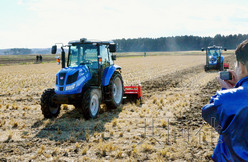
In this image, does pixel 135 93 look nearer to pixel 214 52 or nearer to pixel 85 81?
pixel 85 81

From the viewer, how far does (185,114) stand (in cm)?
806

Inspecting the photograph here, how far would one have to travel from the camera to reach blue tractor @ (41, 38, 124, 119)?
288 inches

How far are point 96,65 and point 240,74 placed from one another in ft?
22.7

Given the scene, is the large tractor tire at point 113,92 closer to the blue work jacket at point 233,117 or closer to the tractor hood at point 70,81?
the tractor hood at point 70,81

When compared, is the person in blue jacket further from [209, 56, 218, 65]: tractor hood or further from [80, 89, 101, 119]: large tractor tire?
[209, 56, 218, 65]: tractor hood

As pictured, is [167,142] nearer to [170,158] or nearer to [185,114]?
[170,158]

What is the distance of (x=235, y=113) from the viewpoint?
1.45 m

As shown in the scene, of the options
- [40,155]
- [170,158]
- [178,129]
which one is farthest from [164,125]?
[40,155]

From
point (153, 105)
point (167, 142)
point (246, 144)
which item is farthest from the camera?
point (153, 105)

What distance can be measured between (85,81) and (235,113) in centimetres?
661

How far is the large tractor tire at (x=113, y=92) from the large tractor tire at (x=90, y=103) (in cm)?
76

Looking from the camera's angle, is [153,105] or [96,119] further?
[153,105]

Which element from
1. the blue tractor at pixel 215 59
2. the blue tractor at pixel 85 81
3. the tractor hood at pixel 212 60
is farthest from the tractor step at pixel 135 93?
the tractor hood at pixel 212 60

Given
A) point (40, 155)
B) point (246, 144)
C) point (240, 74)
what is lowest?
point (40, 155)
